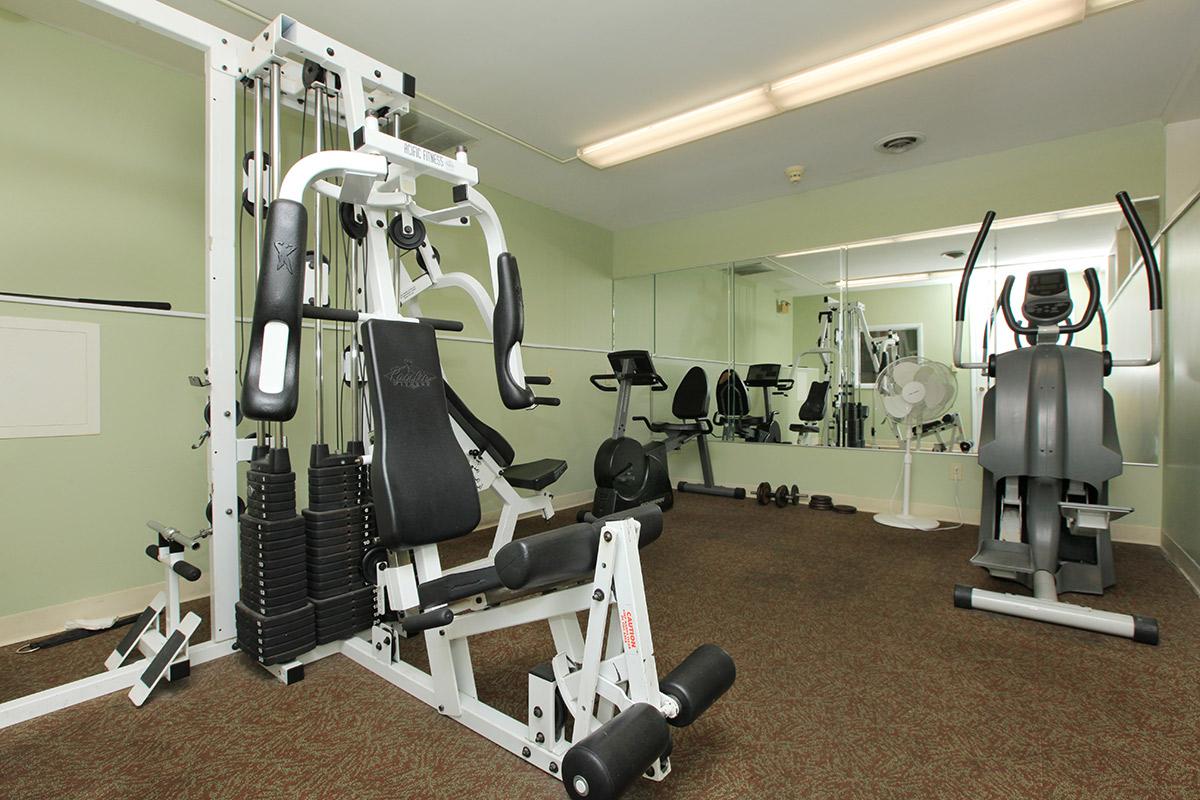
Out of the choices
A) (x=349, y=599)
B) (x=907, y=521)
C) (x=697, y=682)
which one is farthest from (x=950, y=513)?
(x=349, y=599)

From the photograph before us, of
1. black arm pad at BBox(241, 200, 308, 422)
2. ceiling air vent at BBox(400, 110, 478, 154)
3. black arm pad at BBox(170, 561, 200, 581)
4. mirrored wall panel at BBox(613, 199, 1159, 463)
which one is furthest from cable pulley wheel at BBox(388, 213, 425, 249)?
mirrored wall panel at BBox(613, 199, 1159, 463)

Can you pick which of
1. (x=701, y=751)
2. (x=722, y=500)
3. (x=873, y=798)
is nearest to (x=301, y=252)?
(x=701, y=751)

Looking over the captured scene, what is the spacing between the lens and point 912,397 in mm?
3793

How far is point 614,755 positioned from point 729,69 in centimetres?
297

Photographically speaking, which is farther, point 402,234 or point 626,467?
point 626,467

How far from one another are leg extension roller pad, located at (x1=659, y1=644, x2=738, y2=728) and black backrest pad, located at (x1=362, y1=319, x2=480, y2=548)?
68cm

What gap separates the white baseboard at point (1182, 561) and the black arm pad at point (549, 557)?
297 cm

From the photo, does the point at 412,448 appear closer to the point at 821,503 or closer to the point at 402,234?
the point at 402,234

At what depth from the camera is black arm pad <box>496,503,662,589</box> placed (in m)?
Result: 1.21

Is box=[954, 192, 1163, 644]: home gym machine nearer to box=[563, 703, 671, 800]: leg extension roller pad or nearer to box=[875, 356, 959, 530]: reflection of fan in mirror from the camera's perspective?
box=[875, 356, 959, 530]: reflection of fan in mirror

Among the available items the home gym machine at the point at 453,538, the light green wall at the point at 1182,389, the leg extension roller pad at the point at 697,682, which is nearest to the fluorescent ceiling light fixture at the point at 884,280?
the light green wall at the point at 1182,389

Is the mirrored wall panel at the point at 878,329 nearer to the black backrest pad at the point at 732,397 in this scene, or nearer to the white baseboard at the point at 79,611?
the black backrest pad at the point at 732,397

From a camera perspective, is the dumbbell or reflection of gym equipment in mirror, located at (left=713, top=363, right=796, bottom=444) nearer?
the dumbbell

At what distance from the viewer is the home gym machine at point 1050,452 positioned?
2.46 m
